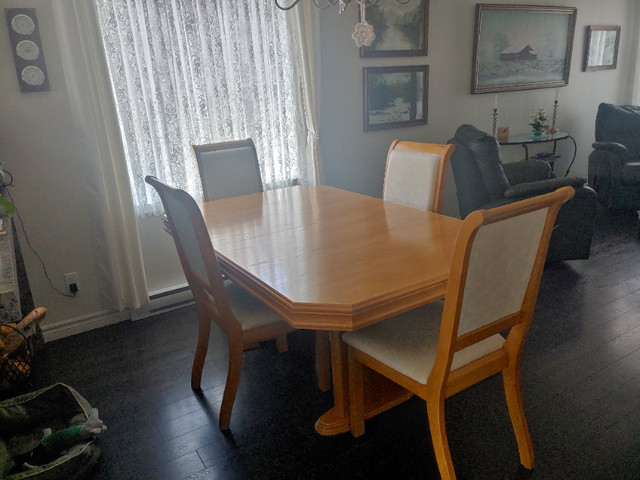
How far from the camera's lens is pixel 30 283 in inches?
106

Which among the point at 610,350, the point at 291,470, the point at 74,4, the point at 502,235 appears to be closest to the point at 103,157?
the point at 74,4

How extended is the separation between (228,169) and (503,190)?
1.76m

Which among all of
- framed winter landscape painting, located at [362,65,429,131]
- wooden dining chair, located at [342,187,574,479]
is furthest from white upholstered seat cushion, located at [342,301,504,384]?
framed winter landscape painting, located at [362,65,429,131]

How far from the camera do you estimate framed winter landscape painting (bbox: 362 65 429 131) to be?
3682 mm

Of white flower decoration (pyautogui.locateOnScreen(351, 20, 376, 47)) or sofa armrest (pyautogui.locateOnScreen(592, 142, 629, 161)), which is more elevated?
white flower decoration (pyautogui.locateOnScreen(351, 20, 376, 47))

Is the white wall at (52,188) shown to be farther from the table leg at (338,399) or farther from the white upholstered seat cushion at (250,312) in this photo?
the table leg at (338,399)

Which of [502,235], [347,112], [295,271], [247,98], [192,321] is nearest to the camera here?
[502,235]

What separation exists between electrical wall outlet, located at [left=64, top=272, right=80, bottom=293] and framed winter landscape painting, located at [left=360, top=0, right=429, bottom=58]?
2.50 metres

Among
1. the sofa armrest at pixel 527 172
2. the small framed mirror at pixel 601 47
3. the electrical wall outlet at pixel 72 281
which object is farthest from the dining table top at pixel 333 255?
the small framed mirror at pixel 601 47

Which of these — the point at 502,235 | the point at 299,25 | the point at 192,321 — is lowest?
the point at 192,321

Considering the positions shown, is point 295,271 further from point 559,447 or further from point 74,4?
point 74,4

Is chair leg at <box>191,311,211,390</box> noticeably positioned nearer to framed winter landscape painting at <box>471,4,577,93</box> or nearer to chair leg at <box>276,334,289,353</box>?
chair leg at <box>276,334,289,353</box>

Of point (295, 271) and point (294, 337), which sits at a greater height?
point (295, 271)

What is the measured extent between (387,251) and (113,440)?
4.43ft
